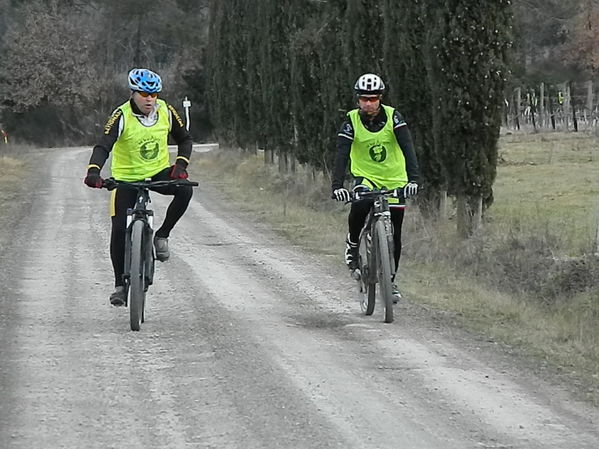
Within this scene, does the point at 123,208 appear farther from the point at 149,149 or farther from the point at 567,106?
the point at 567,106

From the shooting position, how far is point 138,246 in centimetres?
866

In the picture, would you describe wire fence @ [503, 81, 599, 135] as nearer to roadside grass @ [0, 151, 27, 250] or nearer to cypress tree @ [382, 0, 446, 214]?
roadside grass @ [0, 151, 27, 250]

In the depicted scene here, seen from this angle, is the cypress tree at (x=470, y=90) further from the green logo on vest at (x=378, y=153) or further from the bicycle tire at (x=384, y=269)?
the bicycle tire at (x=384, y=269)

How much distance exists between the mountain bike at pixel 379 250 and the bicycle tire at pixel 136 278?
1798 millimetres

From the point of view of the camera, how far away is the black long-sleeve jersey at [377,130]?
9.28 meters

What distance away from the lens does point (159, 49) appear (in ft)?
241

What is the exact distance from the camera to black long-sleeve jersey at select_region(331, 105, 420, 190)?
365 inches

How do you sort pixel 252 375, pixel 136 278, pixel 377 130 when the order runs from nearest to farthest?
1. pixel 252 375
2. pixel 136 278
3. pixel 377 130

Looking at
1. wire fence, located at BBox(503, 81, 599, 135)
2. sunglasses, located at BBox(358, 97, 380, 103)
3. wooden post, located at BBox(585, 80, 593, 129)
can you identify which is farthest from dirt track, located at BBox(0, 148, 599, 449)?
wire fence, located at BBox(503, 81, 599, 135)

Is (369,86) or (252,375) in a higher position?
(369,86)

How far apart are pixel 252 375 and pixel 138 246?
1.90 m

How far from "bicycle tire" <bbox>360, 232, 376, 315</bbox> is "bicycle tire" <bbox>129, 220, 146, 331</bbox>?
1868 millimetres

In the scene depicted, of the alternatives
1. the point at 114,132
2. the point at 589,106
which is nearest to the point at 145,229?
the point at 114,132

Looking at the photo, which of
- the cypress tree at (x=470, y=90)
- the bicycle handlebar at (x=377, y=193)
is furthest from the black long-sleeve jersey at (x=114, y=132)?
the cypress tree at (x=470, y=90)
